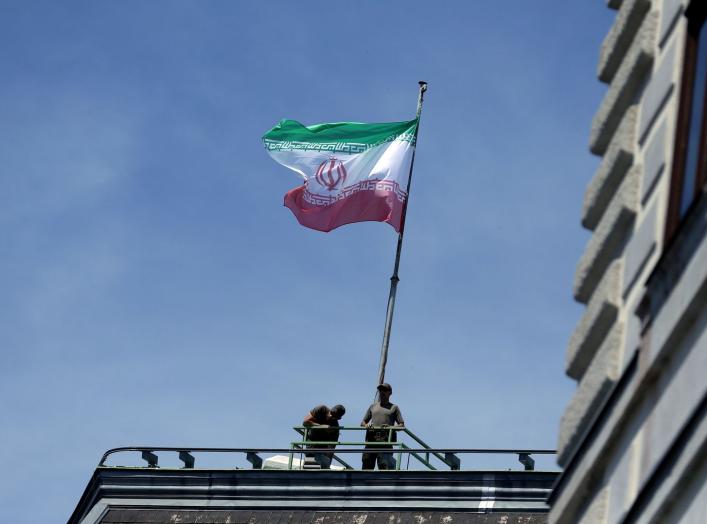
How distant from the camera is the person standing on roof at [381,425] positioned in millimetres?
23031

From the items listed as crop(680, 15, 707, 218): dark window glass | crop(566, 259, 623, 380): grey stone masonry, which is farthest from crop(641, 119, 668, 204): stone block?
crop(566, 259, 623, 380): grey stone masonry

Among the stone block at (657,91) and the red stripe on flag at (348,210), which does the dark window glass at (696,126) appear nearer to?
the stone block at (657,91)

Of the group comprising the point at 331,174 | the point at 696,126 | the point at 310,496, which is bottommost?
the point at 696,126

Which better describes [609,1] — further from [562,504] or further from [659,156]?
[562,504]

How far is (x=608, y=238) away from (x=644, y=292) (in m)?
0.90

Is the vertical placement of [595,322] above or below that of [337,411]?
below

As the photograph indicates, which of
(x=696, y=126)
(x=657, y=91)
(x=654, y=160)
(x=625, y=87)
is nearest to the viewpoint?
(x=696, y=126)

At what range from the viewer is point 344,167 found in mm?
29516

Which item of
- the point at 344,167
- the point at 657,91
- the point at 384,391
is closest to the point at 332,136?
the point at 344,167

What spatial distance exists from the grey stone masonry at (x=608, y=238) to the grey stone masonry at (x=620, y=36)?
112cm

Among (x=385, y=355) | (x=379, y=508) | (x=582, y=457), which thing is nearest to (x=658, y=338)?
(x=582, y=457)

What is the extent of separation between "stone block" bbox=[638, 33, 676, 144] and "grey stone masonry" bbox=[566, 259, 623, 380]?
77 centimetres

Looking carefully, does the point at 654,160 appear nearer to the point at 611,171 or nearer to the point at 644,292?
the point at 611,171

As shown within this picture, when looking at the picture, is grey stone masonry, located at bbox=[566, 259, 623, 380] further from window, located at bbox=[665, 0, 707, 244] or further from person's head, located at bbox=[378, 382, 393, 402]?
person's head, located at bbox=[378, 382, 393, 402]
